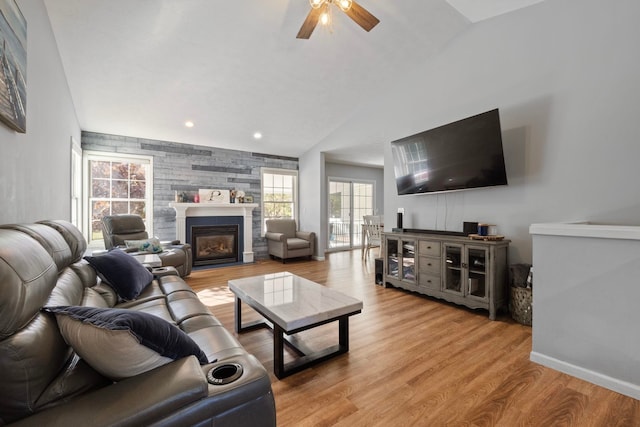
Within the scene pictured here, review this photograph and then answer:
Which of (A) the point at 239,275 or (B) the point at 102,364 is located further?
(A) the point at 239,275

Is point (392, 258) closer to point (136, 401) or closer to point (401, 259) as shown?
point (401, 259)

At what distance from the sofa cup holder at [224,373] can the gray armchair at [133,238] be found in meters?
3.39

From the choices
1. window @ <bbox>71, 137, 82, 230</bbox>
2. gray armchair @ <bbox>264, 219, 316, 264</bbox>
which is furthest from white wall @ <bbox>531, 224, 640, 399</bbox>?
window @ <bbox>71, 137, 82, 230</bbox>

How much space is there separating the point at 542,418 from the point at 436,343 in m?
0.83

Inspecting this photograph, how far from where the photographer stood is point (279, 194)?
646 centimetres

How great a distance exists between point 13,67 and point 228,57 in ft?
7.11

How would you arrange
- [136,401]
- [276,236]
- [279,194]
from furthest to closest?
[279,194] < [276,236] < [136,401]

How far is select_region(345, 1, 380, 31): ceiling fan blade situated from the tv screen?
4.80 feet

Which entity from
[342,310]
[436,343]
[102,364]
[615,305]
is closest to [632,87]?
[615,305]

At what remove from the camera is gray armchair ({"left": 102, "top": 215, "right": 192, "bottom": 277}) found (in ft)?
13.2

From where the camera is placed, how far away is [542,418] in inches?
58.2

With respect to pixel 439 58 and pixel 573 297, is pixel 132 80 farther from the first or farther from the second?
pixel 573 297

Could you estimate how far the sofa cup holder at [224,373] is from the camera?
0.93 meters

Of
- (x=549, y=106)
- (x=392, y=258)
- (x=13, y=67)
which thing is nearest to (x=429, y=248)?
(x=392, y=258)
